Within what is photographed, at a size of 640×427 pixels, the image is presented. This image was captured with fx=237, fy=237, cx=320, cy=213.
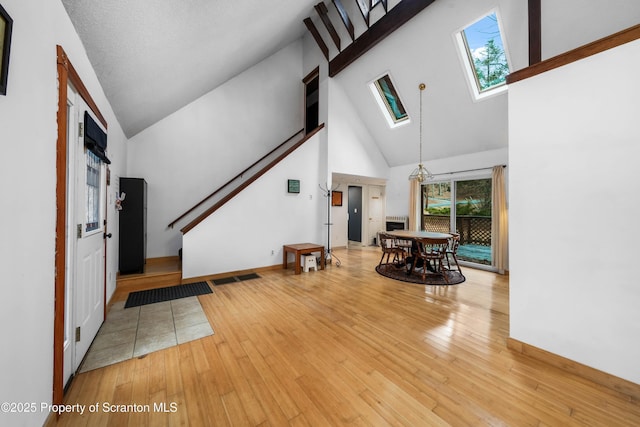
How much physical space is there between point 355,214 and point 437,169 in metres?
3.28

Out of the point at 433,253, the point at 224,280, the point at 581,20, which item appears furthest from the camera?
the point at 433,253

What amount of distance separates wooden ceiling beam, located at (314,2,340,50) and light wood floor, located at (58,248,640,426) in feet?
19.0

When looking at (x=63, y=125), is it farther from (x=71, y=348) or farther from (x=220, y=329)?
(x=220, y=329)

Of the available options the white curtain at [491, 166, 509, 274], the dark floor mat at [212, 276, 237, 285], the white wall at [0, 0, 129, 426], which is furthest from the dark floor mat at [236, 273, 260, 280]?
the white curtain at [491, 166, 509, 274]

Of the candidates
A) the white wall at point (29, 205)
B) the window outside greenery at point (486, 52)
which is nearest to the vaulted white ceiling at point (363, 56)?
the window outside greenery at point (486, 52)

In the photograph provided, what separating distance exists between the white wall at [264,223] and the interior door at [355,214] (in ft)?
9.75

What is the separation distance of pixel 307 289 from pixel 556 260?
9.92 feet

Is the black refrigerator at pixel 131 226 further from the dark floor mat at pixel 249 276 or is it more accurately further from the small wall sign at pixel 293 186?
the small wall sign at pixel 293 186

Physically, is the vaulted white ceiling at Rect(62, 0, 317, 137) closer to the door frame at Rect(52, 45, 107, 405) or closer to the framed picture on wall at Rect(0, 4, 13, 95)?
the door frame at Rect(52, 45, 107, 405)

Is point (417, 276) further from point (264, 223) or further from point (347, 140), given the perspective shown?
point (347, 140)

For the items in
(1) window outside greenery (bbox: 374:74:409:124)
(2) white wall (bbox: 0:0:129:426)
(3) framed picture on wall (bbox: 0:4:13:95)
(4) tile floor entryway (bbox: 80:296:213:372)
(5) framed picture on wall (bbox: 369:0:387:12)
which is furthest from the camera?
(1) window outside greenery (bbox: 374:74:409:124)

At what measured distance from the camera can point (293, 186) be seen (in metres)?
5.31

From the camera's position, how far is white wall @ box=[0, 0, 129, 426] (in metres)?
1.00

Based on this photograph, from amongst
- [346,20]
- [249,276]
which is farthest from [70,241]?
[346,20]
